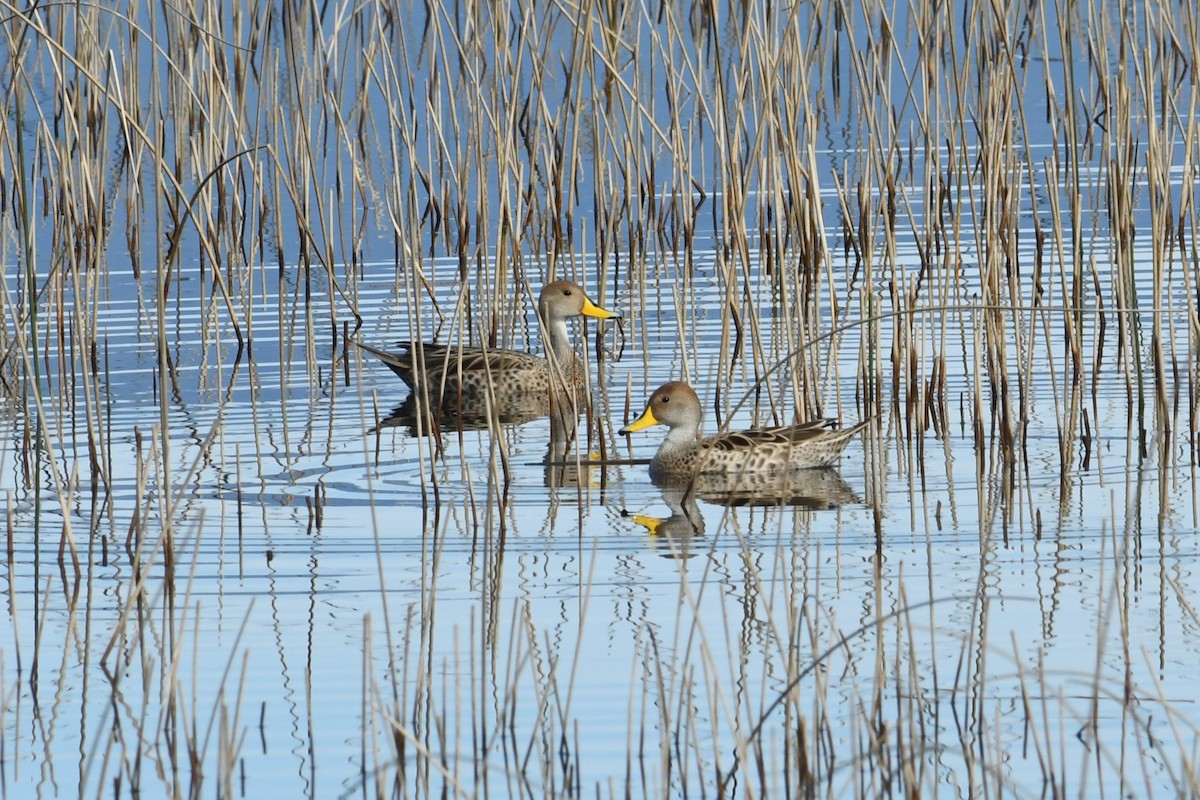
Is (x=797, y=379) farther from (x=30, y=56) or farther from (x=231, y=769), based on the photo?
(x=30, y=56)

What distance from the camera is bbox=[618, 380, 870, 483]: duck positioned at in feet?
22.3

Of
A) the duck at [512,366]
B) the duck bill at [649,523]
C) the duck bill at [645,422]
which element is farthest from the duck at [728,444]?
the duck at [512,366]

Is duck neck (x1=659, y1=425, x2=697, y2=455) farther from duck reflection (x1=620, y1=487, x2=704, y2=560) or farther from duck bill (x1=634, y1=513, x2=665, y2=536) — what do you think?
duck bill (x1=634, y1=513, x2=665, y2=536)

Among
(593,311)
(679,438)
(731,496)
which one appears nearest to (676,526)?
(731,496)

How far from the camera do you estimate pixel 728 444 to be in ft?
22.7

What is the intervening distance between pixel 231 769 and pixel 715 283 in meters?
6.84

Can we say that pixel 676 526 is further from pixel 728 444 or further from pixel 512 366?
pixel 512 366

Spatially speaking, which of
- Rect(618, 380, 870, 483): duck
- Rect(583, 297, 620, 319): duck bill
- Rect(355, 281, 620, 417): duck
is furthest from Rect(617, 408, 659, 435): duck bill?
Rect(583, 297, 620, 319): duck bill

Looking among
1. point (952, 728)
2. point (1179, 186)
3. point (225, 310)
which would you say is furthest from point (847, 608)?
point (1179, 186)

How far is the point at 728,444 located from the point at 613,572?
1460 millimetres

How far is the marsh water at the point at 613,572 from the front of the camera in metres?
3.91

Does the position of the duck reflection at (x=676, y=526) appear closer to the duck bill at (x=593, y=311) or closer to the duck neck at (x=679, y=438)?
the duck neck at (x=679, y=438)

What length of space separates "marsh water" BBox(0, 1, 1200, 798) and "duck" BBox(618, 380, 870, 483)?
11 cm

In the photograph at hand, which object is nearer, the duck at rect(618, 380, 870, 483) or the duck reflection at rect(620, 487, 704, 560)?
the duck reflection at rect(620, 487, 704, 560)
